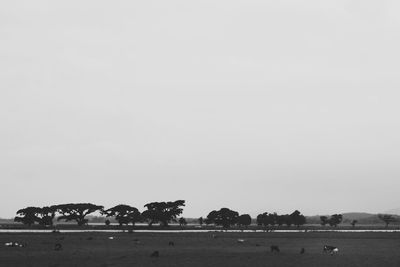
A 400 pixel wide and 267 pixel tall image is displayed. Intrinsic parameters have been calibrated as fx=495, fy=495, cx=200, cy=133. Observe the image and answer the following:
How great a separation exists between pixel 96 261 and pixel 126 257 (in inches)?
144

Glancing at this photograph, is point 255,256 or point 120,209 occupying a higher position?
point 120,209

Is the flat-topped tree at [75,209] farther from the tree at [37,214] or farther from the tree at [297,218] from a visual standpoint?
the tree at [297,218]

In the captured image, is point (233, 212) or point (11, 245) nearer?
point (11, 245)

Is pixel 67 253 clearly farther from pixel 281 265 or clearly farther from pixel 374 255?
pixel 374 255

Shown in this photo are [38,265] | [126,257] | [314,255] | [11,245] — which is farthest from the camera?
[11,245]

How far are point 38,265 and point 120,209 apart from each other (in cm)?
8104

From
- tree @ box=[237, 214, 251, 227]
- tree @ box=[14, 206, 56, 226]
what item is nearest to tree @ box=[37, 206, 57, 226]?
tree @ box=[14, 206, 56, 226]

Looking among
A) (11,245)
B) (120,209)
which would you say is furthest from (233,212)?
(11,245)

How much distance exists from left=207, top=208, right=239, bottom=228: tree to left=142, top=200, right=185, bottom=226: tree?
8692 millimetres

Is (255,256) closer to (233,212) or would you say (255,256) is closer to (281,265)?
(281,265)

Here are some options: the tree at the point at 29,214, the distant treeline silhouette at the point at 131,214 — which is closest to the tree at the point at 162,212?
the distant treeline silhouette at the point at 131,214

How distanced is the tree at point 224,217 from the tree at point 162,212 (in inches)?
342

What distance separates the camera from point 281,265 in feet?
123

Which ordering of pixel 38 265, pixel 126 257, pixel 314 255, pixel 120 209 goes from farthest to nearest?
pixel 120 209 → pixel 314 255 → pixel 126 257 → pixel 38 265
